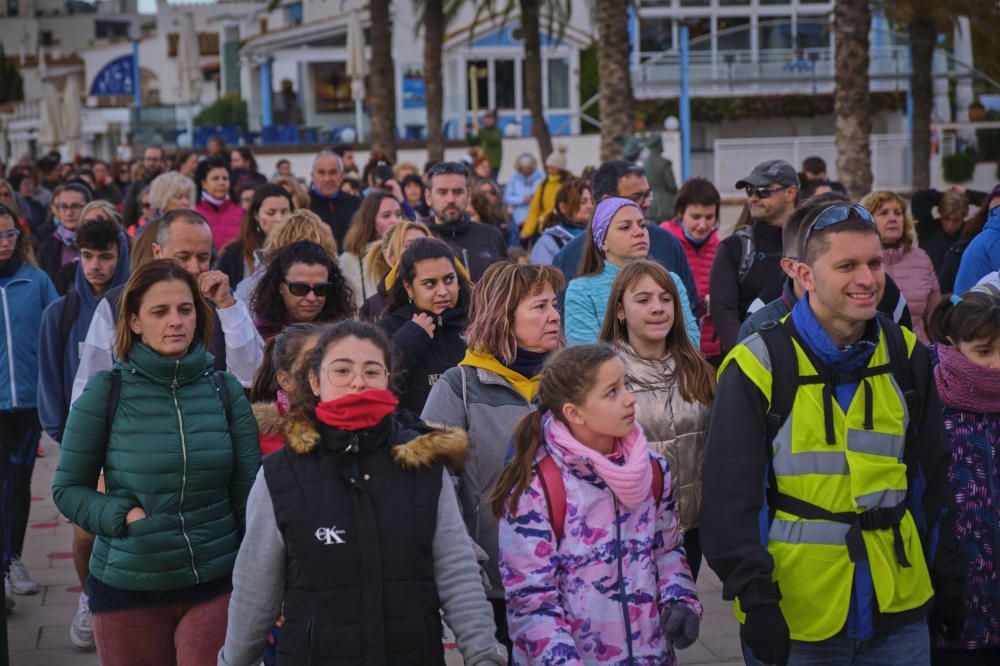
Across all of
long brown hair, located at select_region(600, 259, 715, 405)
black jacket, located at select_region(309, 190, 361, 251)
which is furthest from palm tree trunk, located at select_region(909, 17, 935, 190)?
long brown hair, located at select_region(600, 259, 715, 405)

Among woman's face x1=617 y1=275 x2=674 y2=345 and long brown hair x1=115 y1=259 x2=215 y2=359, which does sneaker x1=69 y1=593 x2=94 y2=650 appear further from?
woman's face x1=617 y1=275 x2=674 y2=345

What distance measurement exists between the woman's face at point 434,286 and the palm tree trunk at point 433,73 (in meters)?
23.4

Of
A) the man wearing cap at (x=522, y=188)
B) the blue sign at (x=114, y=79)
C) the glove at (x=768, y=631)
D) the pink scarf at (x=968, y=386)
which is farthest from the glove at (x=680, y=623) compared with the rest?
the blue sign at (x=114, y=79)

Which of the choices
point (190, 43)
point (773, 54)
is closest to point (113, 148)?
point (190, 43)

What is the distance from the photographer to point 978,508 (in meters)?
5.18

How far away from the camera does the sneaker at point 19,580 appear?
8141mm

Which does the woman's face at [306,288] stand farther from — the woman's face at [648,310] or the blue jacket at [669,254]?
the blue jacket at [669,254]

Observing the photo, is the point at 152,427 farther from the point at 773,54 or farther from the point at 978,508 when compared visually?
the point at 773,54

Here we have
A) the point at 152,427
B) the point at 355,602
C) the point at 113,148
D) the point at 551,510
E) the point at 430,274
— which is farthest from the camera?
the point at 113,148

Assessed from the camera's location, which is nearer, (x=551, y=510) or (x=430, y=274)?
(x=551, y=510)

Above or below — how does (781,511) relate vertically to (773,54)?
below

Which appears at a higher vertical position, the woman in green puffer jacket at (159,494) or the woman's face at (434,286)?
the woman's face at (434,286)

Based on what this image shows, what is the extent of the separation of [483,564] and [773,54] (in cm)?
4544

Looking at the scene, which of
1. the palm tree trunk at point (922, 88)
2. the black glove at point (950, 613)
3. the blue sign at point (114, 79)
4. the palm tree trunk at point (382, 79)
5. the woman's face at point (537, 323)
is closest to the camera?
the black glove at point (950, 613)
